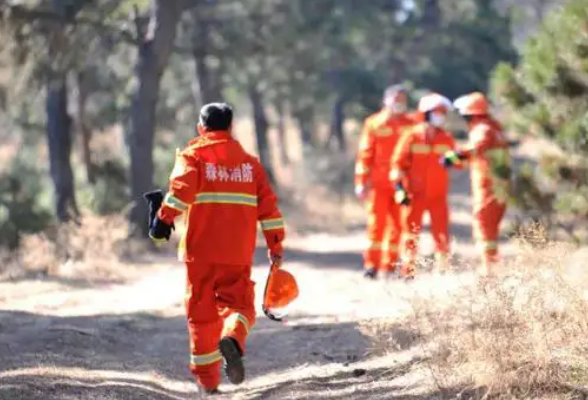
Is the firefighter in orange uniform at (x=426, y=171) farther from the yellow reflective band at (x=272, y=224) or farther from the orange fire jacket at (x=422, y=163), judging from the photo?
the yellow reflective band at (x=272, y=224)

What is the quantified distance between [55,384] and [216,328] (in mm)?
1050

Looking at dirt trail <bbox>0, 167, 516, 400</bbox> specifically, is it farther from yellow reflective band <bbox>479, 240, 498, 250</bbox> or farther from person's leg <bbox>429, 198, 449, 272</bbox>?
yellow reflective band <bbox>479, 240, 498, 250</bbox>

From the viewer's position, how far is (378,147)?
13320mm

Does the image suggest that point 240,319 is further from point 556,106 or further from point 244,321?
point 556,106

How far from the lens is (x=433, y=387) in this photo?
6668mm

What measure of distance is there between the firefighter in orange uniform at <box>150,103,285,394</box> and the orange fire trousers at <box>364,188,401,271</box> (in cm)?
558

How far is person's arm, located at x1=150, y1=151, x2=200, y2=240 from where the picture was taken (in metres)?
7.21

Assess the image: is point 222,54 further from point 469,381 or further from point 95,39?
point 469,381

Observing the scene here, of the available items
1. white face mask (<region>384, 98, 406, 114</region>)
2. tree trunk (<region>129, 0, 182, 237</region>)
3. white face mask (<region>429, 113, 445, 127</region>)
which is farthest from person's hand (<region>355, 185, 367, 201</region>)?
tree trunk (<region>129, 0, 182, 237</region>)

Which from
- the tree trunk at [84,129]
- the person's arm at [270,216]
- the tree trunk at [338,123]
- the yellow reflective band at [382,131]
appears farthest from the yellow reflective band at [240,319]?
the tree trunk at [338,123]

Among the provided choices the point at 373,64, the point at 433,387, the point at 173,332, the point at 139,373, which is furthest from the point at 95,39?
the point at 373,64

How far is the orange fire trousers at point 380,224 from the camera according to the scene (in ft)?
42.7

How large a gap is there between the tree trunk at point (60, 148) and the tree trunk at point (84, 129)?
5.58 feet

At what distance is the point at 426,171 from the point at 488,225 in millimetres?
892
